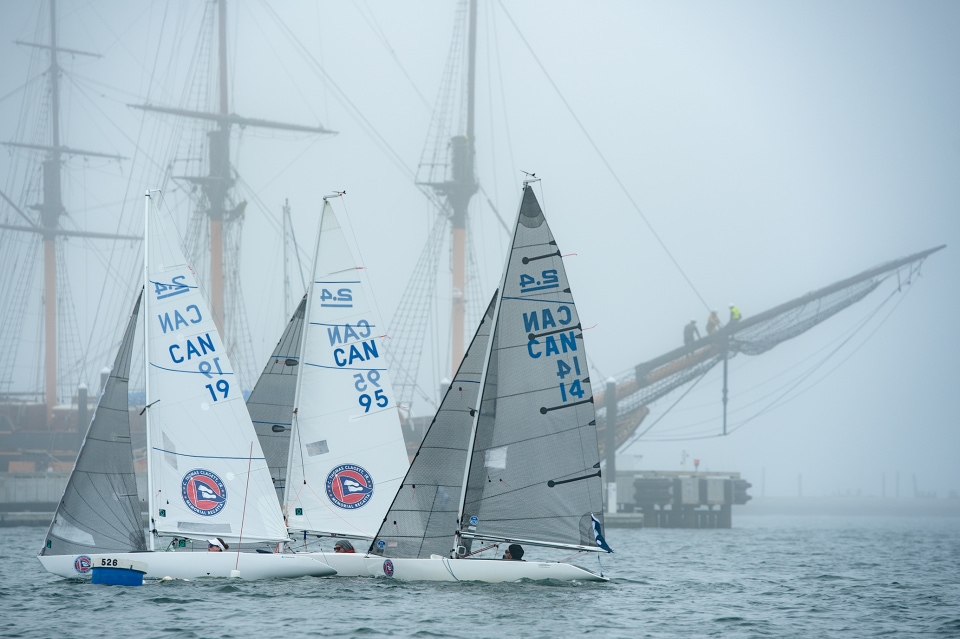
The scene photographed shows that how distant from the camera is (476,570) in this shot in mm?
24562

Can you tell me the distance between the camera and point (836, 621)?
23.9 meters

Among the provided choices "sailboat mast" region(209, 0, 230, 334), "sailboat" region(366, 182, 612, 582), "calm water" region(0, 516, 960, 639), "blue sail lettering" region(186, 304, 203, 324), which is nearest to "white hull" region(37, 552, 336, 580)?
"calm water" region(0, 516, 960, 639)

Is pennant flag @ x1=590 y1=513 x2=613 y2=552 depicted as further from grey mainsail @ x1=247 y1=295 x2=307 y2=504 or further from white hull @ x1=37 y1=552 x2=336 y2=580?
grey mainsail @ x1=247 y1=295 x2=307 y2=504

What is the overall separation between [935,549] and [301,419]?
123 ft

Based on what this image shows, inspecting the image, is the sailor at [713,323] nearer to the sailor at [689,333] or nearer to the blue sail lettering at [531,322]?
the sailor at [689,333]

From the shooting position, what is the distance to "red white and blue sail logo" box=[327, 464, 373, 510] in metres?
27.8

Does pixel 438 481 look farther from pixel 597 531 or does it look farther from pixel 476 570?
pixel 597 531

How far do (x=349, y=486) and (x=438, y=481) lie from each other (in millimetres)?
3341

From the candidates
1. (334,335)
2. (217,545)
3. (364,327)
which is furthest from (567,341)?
(217,545)

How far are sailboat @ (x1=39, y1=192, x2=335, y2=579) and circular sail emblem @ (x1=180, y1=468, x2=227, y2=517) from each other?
0.8 inches

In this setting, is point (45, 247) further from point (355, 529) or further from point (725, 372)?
point (355, 529)

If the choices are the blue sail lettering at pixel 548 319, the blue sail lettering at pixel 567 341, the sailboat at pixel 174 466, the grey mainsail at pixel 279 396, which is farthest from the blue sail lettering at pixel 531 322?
the grey mainsail at pixel 279 396

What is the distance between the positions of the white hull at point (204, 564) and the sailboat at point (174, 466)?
0.07 feet

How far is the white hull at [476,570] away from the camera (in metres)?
24.6
